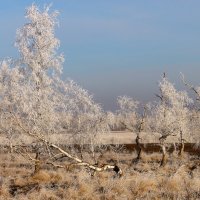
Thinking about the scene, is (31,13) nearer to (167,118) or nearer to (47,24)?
(47,24)

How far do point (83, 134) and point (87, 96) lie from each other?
17.8 ft

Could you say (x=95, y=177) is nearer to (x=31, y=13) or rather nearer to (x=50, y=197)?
(x=50, y=197)

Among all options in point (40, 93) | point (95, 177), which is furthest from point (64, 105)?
point (95, 177)

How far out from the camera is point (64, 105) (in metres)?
29.6

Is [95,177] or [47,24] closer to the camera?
[95,177]

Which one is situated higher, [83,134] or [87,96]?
[87,96]

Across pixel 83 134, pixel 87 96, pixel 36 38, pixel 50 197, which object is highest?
pixel 36 38

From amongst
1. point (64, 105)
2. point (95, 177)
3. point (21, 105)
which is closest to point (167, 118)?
point (64, 105)

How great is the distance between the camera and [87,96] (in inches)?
1262

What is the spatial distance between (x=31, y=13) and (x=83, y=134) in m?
11.1

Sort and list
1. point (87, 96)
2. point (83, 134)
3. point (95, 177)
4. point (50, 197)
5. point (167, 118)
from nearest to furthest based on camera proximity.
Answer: point (50, 197)
point (95, 177)
point (87, 96)
point (83, 134)
point (167, 118)

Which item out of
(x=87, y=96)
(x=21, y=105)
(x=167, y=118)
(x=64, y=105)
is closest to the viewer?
(x=21, y=105)

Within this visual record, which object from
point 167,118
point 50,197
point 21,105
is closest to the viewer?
point 50,197

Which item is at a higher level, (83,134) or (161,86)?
(161,86)
